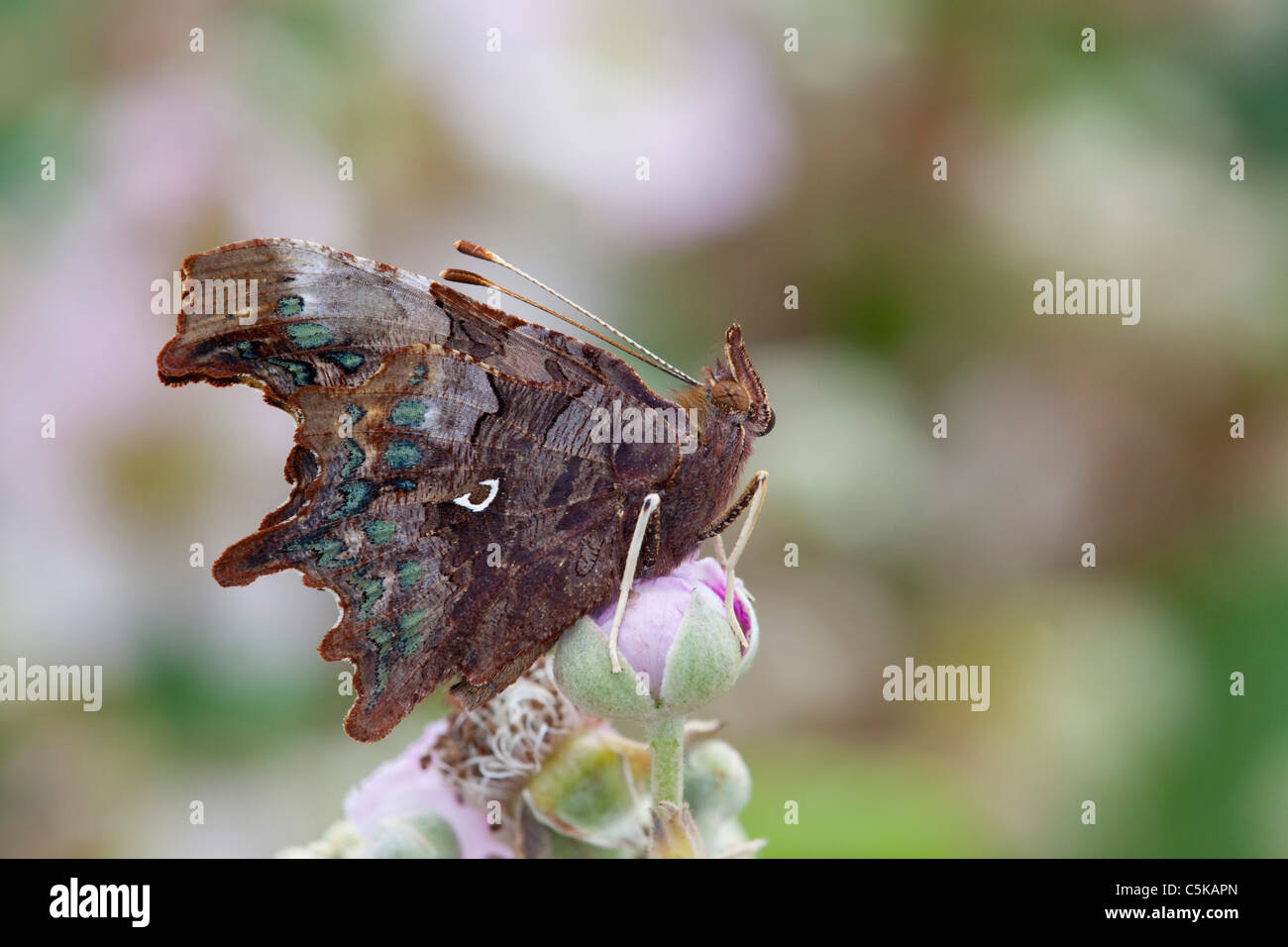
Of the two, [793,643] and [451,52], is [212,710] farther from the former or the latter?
[451,52]

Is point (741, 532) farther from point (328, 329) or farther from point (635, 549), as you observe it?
point (328, 329)

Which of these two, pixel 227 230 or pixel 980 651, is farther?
pixel 980 651

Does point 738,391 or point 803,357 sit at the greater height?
point 803,357

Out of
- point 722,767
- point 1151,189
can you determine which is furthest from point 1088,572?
point 722,767

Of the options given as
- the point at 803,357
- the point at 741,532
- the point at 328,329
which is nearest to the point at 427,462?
the point at 328,329

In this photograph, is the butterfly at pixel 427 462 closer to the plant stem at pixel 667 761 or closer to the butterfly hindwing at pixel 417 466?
the butterfly hindwing at pixel 417 466

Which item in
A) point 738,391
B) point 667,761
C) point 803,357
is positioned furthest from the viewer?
point 803,357
